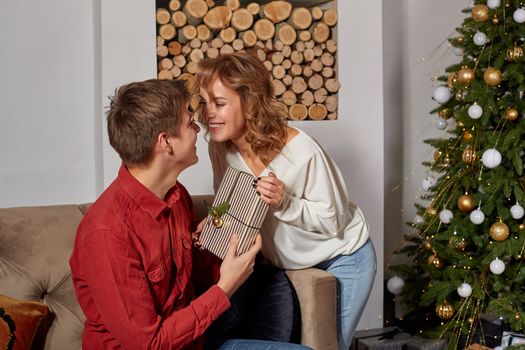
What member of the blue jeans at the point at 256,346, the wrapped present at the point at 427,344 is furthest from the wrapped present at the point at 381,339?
the blue jeans at the point at 256,346

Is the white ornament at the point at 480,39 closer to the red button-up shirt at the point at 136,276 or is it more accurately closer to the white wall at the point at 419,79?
the white wall at the point at 419,79

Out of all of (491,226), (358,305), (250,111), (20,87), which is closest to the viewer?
(250,111)

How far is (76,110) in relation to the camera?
3451mm

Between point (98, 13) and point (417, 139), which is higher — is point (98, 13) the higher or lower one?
the higher one

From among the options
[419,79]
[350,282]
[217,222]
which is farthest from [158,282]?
[419,79]

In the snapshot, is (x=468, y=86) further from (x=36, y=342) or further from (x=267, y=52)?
(x=36, y=342)

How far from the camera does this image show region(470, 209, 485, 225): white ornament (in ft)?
10.0

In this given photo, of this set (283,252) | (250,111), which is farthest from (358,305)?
(250,111)

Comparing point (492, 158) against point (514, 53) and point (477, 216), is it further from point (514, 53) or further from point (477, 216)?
point (514, 53)

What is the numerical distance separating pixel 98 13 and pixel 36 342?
1581 millimetres

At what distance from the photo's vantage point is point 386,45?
4109mm

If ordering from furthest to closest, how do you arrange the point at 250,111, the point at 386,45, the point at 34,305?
1. the point at 386,45
2. the point at 250,111
3. the point at 34,305

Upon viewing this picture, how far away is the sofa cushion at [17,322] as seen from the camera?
Answer: 2.04 m

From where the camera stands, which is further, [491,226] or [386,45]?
[386,45]
